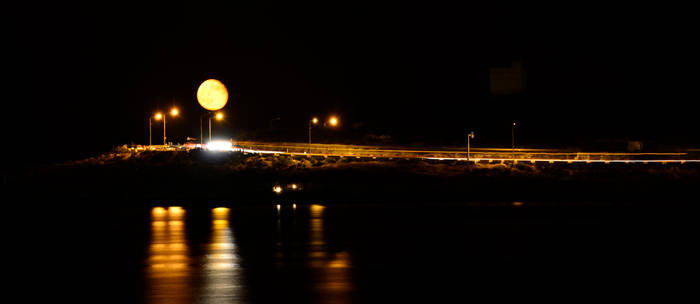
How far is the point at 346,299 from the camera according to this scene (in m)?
10.7

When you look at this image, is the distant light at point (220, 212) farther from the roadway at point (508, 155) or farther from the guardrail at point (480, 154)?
the guardrail at point (480, 154)

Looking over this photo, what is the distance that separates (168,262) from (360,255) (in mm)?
4661

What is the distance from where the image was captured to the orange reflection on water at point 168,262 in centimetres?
1111

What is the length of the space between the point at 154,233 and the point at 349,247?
6333mm

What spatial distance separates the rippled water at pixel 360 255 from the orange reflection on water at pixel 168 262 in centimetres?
3

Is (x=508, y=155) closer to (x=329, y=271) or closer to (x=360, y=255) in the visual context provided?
(x=360, y=255)

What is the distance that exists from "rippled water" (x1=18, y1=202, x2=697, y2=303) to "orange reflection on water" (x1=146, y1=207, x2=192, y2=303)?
0.03 meters

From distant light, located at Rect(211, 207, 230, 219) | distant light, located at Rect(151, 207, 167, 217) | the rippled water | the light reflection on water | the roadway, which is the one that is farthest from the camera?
the roadway

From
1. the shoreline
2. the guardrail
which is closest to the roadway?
the guardrail

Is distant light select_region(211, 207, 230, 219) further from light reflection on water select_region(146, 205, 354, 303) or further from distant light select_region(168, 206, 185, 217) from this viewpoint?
distant light select_region(168, 206, 185, 217)

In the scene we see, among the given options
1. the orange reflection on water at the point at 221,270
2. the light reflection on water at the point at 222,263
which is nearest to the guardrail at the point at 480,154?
the light reflection on water at the point at 222,263


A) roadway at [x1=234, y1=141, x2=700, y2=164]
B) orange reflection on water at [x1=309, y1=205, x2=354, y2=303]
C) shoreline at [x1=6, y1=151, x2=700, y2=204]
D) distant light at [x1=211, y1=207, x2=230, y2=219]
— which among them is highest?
roadway at [x1=234, y1=141, x2=700, y2=164]

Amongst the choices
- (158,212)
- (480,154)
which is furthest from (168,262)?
(480,154)

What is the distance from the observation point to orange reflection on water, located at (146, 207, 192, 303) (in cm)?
1111
